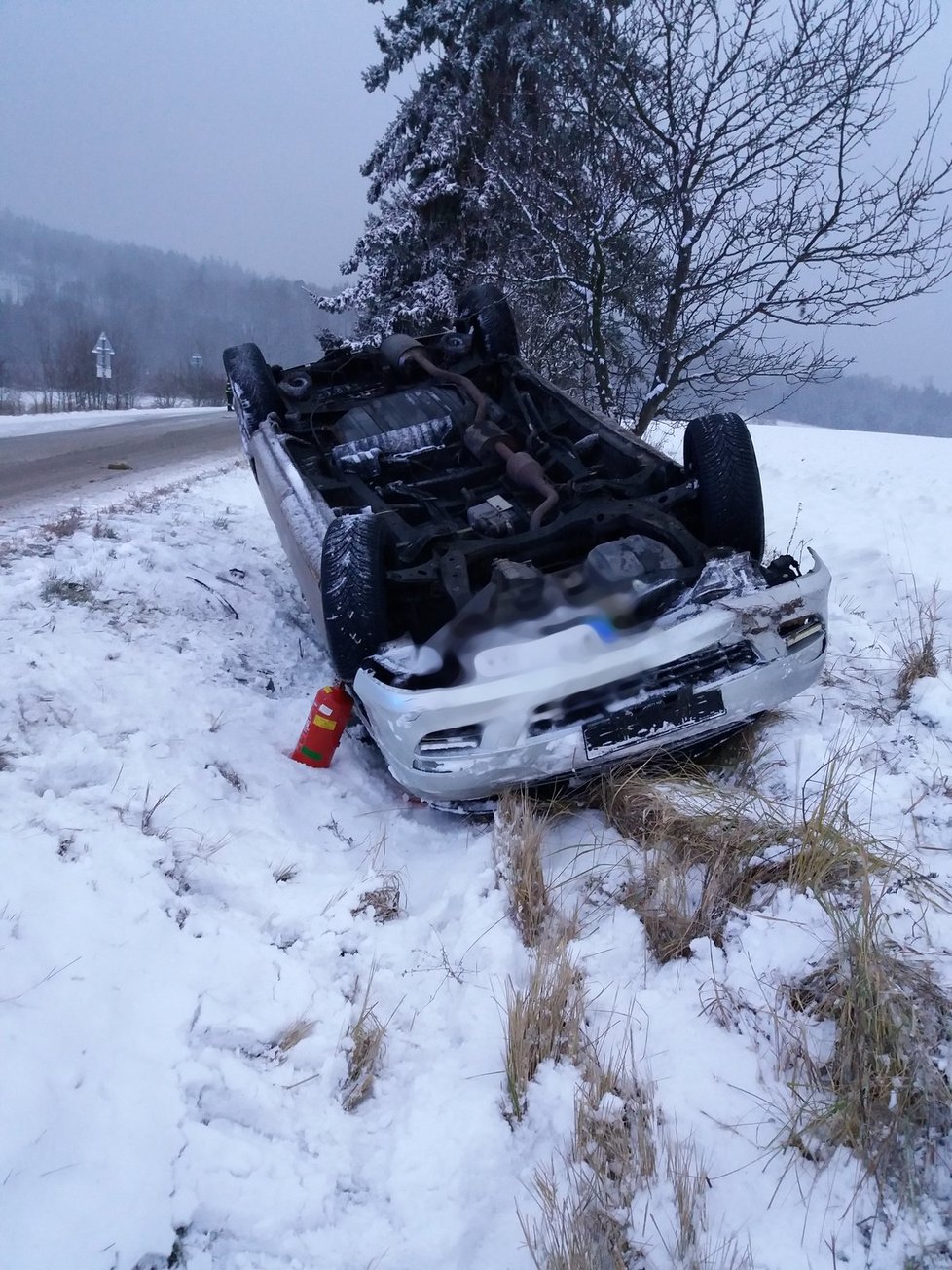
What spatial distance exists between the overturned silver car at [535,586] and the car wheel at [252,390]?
0.31m

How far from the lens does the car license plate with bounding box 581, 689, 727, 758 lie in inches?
101

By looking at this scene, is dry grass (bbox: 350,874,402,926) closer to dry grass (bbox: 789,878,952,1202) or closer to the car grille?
the car grille

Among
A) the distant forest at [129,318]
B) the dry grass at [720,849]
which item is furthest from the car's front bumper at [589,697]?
the distant forest at [129,318]

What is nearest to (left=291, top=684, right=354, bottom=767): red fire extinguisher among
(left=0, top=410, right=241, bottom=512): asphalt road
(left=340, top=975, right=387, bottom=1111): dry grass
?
(left=340, top=975, right=387, bottom=1111): dry grass

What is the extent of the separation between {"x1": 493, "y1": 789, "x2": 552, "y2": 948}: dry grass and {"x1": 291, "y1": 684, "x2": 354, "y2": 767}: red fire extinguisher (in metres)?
0.87

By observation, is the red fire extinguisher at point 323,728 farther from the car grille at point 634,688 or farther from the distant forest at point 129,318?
the distant forest at point 129,318

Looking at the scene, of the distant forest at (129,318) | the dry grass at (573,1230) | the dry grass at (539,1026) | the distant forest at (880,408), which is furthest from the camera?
the distant forest at (880,408)

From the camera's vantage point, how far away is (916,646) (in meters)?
3.71

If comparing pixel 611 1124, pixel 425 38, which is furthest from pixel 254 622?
pixel 425 38

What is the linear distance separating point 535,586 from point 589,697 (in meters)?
0.66

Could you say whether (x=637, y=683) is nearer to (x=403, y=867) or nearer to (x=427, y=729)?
(x=427, y=729)

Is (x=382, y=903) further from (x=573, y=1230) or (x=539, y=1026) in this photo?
(x=573, y=1230)

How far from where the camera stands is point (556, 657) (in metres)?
2.71

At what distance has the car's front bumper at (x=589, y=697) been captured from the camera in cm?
254
